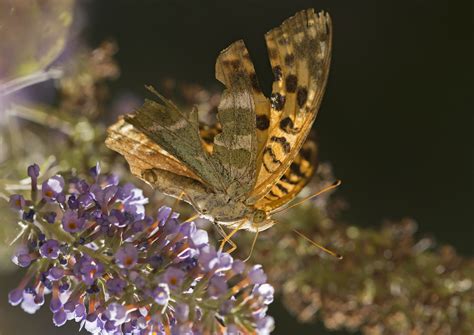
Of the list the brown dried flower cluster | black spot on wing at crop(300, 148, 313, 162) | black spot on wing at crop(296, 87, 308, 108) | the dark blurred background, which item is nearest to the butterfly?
black spot on wing at crop(296, 87, 308, 108)

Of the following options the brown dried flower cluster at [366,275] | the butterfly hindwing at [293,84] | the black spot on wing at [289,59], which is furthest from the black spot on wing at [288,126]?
the brown dried flower cluster at [366,275]

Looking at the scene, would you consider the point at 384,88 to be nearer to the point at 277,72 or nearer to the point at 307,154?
the point at 307,154

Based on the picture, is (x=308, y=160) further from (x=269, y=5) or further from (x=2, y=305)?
(x=269, y=5)

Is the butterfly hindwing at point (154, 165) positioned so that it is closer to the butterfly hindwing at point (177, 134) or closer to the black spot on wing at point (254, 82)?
the butterfly hindwing at point (177, 134)

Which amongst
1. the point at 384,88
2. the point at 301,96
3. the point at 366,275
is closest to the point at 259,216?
the point at 301,96

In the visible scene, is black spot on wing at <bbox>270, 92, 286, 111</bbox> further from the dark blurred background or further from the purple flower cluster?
the dark blurred background

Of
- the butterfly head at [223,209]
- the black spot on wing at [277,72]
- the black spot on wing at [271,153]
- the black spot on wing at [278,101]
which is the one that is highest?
the black spot on wing at [277,72]
